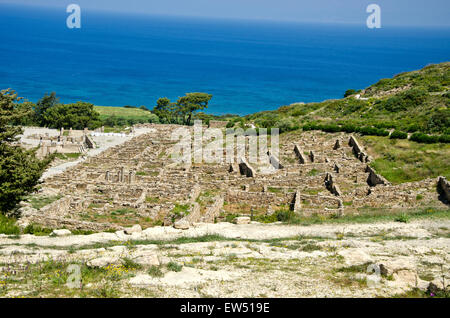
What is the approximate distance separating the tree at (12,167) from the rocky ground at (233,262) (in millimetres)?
4077

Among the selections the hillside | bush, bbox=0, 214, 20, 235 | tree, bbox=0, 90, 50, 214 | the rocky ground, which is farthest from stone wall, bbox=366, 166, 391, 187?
bush, bbox=0, 214, 20, 235

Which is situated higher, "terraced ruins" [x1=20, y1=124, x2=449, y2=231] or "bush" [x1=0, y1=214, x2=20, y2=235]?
"terraced ruins" [x1=20, y1=124, x2=449, y2=231]

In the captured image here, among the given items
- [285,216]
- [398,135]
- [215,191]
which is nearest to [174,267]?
[285,216]

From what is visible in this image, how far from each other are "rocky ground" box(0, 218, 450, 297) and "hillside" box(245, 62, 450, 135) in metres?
21.3

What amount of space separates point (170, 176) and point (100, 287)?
18457 millimetres

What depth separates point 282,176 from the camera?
1112 inches

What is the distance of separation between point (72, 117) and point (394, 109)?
3908 centimetres

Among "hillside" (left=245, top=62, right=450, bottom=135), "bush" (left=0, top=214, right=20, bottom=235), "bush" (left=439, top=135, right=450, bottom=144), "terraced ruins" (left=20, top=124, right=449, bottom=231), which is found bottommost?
"bush" (left=0, top=214, right=20, bottom=235)

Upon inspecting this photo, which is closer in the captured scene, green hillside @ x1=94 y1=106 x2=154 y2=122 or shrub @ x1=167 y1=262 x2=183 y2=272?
shrub @ x1=167 y1=262 x2=183 y2=272

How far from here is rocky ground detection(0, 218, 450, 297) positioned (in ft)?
35.8

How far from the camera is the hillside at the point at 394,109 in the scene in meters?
37.4

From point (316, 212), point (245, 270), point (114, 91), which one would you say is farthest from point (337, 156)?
point (114, 91)

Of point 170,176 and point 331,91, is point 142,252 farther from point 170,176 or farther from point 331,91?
point 331,91

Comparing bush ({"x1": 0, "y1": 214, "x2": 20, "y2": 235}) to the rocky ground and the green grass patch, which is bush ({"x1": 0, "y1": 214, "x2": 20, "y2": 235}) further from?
the green grass patch
